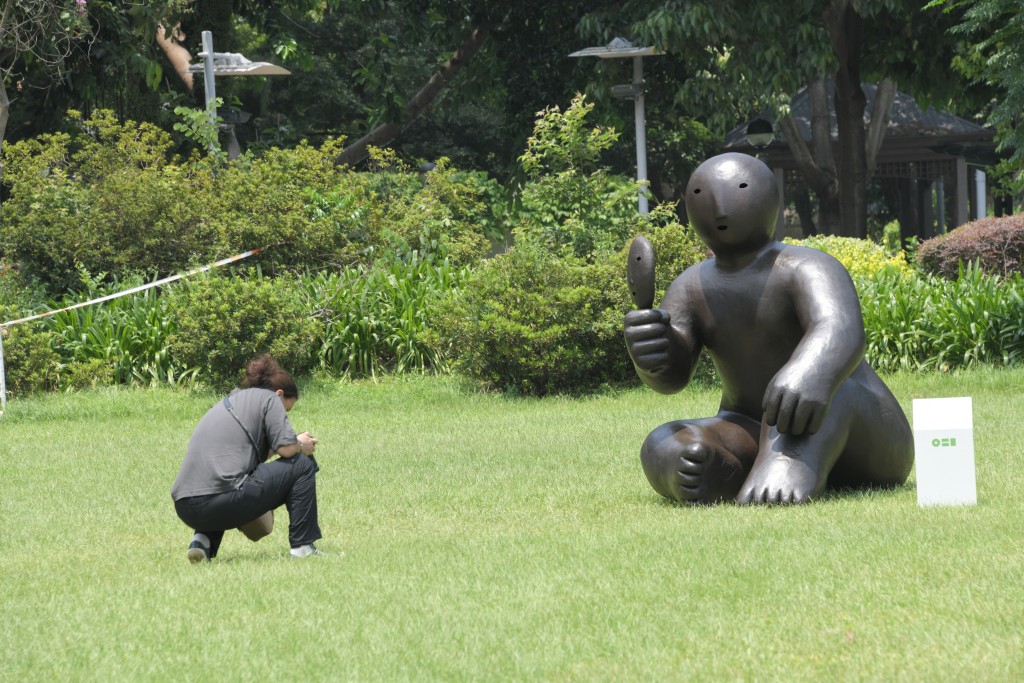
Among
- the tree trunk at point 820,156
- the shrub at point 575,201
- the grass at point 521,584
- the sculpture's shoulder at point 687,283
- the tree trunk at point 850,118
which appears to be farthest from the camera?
the tree trunk at point 820,156

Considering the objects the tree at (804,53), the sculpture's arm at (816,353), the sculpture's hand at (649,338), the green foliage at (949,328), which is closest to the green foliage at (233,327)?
the green foliage at (949,328)

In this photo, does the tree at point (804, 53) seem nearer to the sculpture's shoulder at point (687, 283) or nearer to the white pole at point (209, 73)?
the white pole at point (209, 73)

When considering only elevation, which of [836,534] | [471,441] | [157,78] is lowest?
[471,441]

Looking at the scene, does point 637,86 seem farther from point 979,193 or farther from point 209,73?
point 979,193

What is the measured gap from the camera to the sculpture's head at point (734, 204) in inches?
277

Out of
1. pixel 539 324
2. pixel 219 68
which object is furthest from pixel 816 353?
pixel 219 68

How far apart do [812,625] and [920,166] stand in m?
25.0

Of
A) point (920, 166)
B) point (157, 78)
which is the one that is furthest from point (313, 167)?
point (920, 166)

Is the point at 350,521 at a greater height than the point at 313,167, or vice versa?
the point at 313,167

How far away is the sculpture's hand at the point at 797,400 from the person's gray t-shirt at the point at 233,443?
2.24 meters

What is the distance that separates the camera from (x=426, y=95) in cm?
2206

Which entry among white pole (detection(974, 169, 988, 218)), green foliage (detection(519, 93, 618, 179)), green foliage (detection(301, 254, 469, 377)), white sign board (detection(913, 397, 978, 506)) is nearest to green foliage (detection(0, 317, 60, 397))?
green foliage (detection(301, 254, 469, 377))

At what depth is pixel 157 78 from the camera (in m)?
18.9

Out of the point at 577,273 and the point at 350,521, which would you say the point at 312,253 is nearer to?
the point at 577,273
